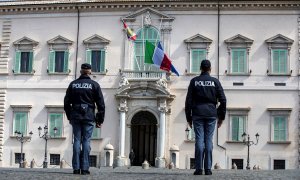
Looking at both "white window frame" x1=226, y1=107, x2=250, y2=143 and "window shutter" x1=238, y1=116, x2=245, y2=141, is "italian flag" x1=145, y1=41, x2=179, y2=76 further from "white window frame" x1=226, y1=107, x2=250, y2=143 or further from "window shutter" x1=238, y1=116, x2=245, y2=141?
"window shutter" x1=238, y1=116, x2=245, y2=141

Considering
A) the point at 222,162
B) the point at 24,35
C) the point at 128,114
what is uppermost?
the point at 24,35

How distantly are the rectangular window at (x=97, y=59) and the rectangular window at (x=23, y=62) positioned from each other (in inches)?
166

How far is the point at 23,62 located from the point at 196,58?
40.0 feet

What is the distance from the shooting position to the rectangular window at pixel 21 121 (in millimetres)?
41750

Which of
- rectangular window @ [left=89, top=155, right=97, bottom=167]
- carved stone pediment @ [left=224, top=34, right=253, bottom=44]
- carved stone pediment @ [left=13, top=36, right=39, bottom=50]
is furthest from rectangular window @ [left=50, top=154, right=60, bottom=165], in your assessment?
carved stone pediment @ [left=224, top=34, right=253, bottom=44]

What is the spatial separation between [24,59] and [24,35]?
1.75 m

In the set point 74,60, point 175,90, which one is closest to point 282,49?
point 175,90

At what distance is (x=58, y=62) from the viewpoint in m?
42.1

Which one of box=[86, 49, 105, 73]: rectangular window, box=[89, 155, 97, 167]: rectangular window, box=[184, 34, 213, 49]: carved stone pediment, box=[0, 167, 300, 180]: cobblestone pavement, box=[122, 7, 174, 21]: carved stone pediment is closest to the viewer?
box=[0, 167, 300, 180]: cobblestone pavement

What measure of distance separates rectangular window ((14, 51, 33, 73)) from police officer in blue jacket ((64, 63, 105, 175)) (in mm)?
28146

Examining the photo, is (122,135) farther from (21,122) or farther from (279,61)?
(279,61)

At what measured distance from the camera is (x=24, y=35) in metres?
42.8

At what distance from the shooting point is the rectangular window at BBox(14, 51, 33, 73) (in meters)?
42.4

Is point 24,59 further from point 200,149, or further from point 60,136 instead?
point 200,149
